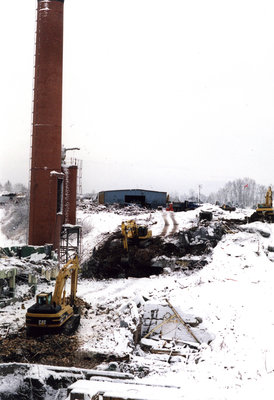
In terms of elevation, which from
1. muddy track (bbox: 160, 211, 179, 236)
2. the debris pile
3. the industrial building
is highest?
the industrial building

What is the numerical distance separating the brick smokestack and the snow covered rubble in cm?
497

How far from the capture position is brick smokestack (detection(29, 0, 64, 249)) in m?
23.7

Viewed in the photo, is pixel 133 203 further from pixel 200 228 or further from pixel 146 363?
pixel 146 363

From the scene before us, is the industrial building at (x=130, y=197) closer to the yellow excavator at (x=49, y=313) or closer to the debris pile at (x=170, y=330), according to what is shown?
the debris pile at (x=170, y=330)

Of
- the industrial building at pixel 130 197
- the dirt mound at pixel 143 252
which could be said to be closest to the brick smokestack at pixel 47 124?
the dirt mound at pixel 143 252

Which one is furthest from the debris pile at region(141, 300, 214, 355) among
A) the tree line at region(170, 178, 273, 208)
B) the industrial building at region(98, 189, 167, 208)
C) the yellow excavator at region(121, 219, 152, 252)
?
the tree line at region(170, 178, 273, 208)

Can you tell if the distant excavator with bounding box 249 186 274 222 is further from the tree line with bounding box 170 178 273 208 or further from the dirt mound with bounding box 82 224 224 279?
the tree line with bounding box 170 178 273 208

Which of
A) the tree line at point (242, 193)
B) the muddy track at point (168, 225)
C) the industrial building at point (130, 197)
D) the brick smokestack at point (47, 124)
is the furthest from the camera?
the tree line at point (242, 193)

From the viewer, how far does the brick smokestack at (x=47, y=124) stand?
77.8 ft

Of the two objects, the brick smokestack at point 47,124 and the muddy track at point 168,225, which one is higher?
the brick smokestack at point 47,124

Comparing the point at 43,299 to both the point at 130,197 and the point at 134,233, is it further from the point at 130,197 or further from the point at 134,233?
the point at 130,197

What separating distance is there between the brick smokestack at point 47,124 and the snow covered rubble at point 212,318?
16.3ft

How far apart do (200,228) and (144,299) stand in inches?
471

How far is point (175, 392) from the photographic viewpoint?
23.9ft
